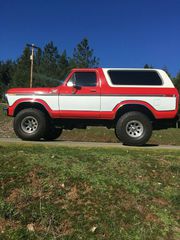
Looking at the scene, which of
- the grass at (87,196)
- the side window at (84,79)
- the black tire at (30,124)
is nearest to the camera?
the grass at (87,196)

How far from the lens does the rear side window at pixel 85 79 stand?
941cm

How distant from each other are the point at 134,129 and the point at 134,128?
2 centimetres

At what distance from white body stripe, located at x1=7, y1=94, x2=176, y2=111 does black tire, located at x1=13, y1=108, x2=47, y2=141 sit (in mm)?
360

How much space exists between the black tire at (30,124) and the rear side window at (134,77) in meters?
2.06

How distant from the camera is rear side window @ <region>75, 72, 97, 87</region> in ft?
30.9

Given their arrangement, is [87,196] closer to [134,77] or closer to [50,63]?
[134,77]

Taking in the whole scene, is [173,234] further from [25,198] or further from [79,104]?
[79,104]

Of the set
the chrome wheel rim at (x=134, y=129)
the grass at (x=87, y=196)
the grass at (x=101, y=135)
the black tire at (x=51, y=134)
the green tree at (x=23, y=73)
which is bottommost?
the grass at (x=101, y=135)

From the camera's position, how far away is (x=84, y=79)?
31.1 feet

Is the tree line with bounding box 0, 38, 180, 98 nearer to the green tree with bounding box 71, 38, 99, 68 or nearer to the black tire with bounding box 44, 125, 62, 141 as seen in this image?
the green tree with bounding box 71, 38, 99, 68

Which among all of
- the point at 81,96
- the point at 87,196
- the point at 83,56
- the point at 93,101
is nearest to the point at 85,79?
the point at 81,96

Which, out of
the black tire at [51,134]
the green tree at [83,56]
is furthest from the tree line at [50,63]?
the black tire at [51,134]

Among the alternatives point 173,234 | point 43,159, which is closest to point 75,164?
point 43,159

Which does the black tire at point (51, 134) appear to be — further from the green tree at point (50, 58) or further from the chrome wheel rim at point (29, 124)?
the green tree at point (50, 58)
